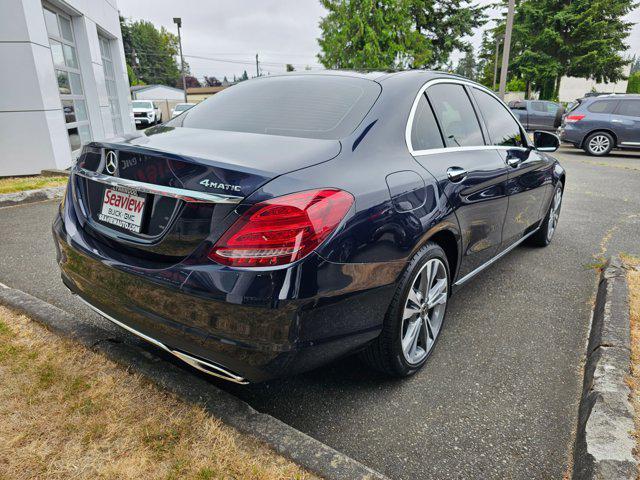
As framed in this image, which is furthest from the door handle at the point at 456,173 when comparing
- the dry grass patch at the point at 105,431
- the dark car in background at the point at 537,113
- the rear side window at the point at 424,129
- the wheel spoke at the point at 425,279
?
the dark car in background at the point at 537,113

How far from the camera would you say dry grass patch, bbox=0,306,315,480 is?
1690mm

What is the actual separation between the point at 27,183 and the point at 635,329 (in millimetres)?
7393

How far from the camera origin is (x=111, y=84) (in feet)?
41.5

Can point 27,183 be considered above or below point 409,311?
below

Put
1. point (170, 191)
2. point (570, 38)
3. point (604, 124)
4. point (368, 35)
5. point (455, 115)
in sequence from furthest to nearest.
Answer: point (570, 38)
point (368, 35)
point (604, 124)
point (455, 115)
point (170, 191)

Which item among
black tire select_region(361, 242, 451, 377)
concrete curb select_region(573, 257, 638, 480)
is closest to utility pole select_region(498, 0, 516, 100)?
concrete curb select_region(573, 257, 638, 480)

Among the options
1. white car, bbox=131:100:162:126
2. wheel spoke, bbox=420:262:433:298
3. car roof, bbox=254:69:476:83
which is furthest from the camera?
white car, bbox=131:100:162:126

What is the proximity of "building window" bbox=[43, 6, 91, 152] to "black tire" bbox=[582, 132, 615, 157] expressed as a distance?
1268cm

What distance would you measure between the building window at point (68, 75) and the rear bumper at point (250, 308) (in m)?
7.52

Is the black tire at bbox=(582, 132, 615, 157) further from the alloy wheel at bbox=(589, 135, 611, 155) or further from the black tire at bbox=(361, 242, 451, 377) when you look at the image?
the black tire at bbox=(361, 242, 451, 377)

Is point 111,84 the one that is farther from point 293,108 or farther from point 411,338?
point 411,338

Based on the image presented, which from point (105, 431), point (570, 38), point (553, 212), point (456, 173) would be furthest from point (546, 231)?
point (570, 38)

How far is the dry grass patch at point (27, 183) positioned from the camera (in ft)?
20.8

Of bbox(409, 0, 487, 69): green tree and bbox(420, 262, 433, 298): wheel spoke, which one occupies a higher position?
bbox(409, 0, 487, 69): green tree
